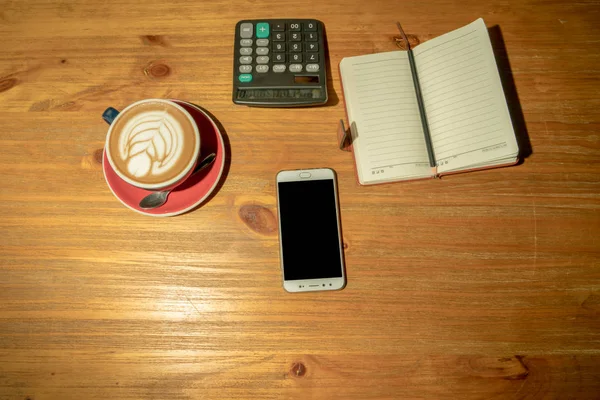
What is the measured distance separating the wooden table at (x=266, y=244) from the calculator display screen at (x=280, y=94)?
3cm

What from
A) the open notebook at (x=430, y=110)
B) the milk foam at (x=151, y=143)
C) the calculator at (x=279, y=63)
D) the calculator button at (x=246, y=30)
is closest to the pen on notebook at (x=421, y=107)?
the open notebook at (x=430, y=110)

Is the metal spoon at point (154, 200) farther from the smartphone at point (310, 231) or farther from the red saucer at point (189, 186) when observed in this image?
the smartphone at point (310, 231)

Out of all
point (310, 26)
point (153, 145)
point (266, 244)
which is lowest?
point (266, 244)

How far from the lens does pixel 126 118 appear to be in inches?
21.9

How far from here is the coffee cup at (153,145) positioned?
0.53 metres

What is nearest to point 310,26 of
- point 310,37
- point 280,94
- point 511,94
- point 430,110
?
point 310,37

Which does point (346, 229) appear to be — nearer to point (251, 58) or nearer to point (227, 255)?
point (227, 255)

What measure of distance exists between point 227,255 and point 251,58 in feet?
0.99

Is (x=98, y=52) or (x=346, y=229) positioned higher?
(x=98, y=52)

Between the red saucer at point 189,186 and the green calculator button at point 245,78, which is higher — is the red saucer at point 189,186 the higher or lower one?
the lower one

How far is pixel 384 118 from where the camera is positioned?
0.61 m

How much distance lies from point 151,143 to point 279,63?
0.75 ft

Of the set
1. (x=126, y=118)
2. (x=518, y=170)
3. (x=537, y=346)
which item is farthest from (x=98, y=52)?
(x=537, y=346)

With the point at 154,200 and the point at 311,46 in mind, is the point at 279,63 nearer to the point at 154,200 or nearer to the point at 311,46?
the point at 311,46
